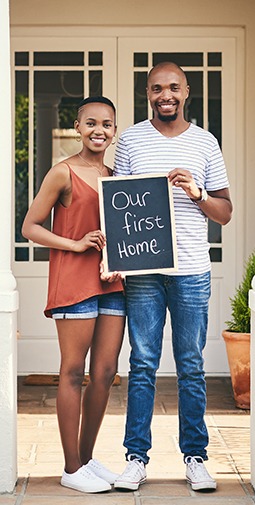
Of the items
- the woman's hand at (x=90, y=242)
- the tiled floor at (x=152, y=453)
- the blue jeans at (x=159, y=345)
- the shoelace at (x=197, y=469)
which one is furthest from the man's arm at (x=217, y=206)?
the tiled floor at (x=152, y=453)

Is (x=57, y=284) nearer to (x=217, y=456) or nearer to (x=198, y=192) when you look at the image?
(x=198, y=192)

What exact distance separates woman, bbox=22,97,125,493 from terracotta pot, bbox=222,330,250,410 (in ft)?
6.47

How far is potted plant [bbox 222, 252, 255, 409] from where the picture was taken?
5777 millimetres

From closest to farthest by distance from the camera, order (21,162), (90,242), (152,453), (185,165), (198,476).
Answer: (90,242), (185,165), (198,476), (152,453), (21,162)

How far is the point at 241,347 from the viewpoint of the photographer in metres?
5.80

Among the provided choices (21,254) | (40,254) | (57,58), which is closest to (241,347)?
(40,254)

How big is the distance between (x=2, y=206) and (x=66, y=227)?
301mm

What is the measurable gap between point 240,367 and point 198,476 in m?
1.87

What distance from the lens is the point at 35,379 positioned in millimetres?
6473

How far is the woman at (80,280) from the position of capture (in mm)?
3844

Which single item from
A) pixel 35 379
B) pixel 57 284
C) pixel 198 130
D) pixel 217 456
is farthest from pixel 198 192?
pixel 35 379

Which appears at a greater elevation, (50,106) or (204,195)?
(50,106)

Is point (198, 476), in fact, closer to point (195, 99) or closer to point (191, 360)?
point (191, 360)

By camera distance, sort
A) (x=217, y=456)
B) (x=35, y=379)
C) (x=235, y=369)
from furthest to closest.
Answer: (x=35, y=379)
(x=235, y=369)
(x=217, y=456)
